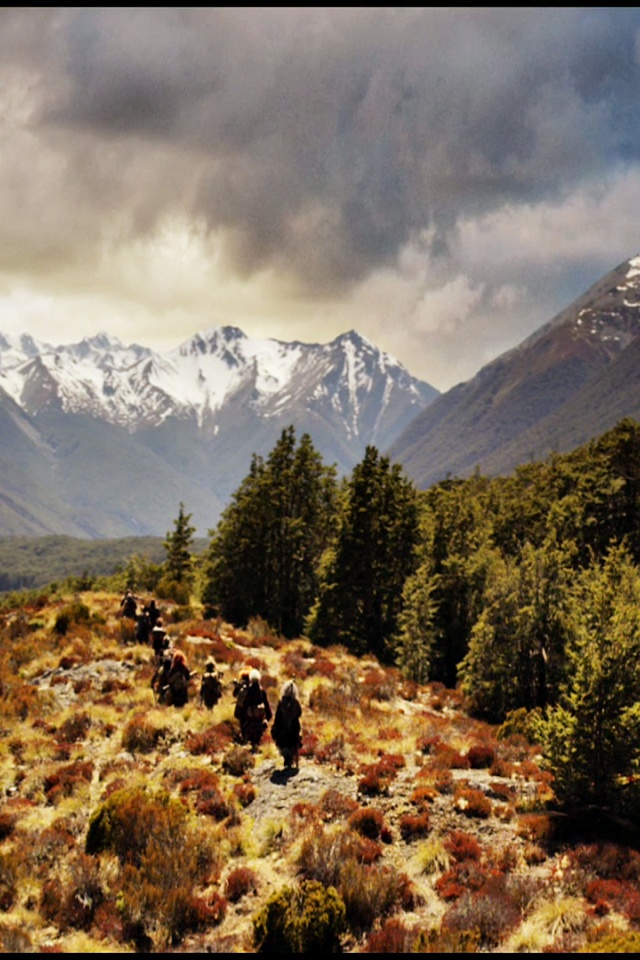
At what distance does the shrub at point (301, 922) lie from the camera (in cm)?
796

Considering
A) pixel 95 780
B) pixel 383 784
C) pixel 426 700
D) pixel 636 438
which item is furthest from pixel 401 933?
pixel 636 438

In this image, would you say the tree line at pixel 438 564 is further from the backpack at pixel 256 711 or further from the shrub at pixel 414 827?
the shrub at pixel 414 827

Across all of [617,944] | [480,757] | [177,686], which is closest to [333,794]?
[480,757]

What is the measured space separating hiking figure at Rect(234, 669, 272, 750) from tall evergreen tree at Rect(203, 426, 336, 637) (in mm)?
29102

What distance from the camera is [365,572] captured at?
41.2m

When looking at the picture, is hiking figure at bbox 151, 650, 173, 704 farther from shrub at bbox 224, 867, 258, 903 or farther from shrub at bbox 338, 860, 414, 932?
shrub at bbox 338, 860, 414, 932

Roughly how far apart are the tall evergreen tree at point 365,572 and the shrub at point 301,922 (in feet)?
101

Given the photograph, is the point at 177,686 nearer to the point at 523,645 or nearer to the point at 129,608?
the point at 129,608

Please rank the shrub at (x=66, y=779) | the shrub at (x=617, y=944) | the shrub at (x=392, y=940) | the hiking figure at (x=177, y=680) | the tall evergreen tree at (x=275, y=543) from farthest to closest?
the tall evergreen tree at (x=275, y=543) → the hiking figure at (x=177, y=680) → the shrub at (x=66, y=779) → the shrub at (x=392, y=940) → the shrub at (x=617, y=944)

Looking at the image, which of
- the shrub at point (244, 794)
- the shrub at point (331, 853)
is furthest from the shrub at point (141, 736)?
the shrub at point (331, 853)

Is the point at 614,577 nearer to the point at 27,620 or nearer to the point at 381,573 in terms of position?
the point at 381,573

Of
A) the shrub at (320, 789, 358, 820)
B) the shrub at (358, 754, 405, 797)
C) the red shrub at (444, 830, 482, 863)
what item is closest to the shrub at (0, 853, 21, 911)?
the shrub at (320, 789, 358, 820)

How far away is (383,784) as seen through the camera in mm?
13336

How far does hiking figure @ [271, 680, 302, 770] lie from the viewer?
14.4 metres
